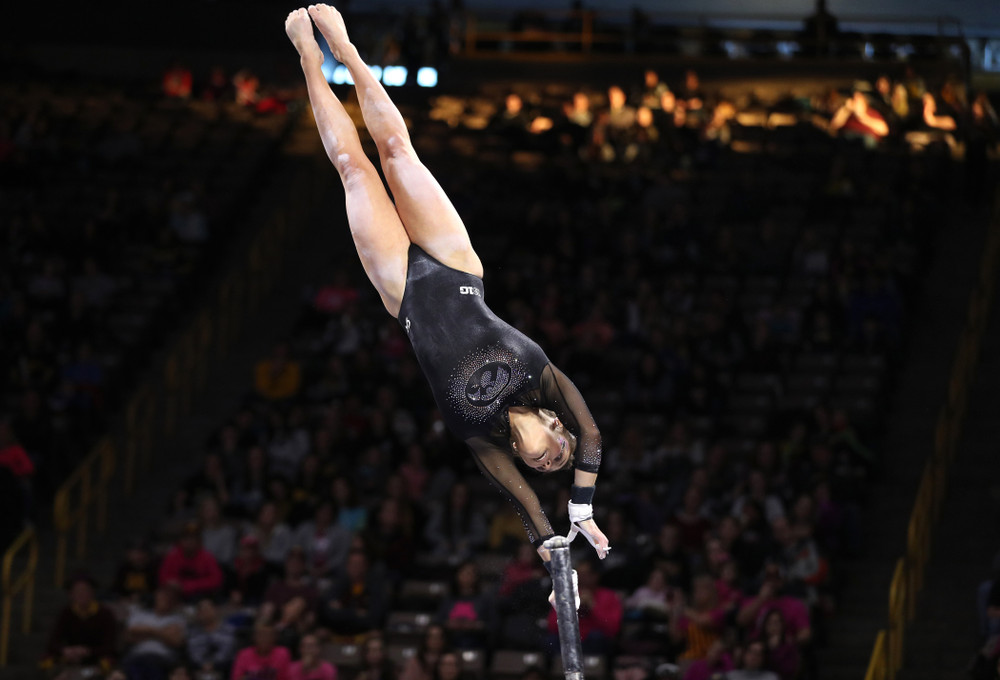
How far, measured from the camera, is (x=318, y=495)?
12086 millimetres

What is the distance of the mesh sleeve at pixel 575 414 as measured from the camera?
19.4 ft

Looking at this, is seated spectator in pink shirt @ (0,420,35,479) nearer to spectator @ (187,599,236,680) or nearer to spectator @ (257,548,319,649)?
spectator @ (187,599,236,680)

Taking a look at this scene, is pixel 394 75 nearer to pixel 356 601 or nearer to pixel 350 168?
pixel 356 601

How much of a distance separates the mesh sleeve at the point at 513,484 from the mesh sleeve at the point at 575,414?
0.24m

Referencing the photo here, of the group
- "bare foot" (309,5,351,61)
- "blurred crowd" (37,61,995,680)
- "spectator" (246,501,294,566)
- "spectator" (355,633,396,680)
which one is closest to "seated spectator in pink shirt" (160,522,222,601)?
"blurred crowd" (37,61,995,680)

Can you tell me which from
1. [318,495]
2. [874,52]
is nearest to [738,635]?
[318,495]

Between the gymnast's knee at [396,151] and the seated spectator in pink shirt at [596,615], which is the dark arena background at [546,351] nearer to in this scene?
the seated spectator in pink shirt at [596,615]

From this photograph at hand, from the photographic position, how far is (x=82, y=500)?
12938 millimetres

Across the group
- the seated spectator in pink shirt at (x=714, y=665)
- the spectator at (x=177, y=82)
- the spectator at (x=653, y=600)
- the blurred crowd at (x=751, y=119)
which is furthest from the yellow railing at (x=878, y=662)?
the spectator at (x=177, y=82)

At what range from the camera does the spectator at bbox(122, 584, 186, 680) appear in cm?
1043

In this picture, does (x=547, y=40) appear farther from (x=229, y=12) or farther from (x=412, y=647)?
(x=412, y=647)

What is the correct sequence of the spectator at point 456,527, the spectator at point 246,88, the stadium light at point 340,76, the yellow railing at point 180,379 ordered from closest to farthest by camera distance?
the spectator at point 456,527 → the yellow railing at point 180,379 → the spectator at point 246,88 → the stadium light at point 340,76

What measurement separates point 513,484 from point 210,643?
539cm

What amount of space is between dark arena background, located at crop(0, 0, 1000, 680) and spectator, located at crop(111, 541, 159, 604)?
0.13 metres
